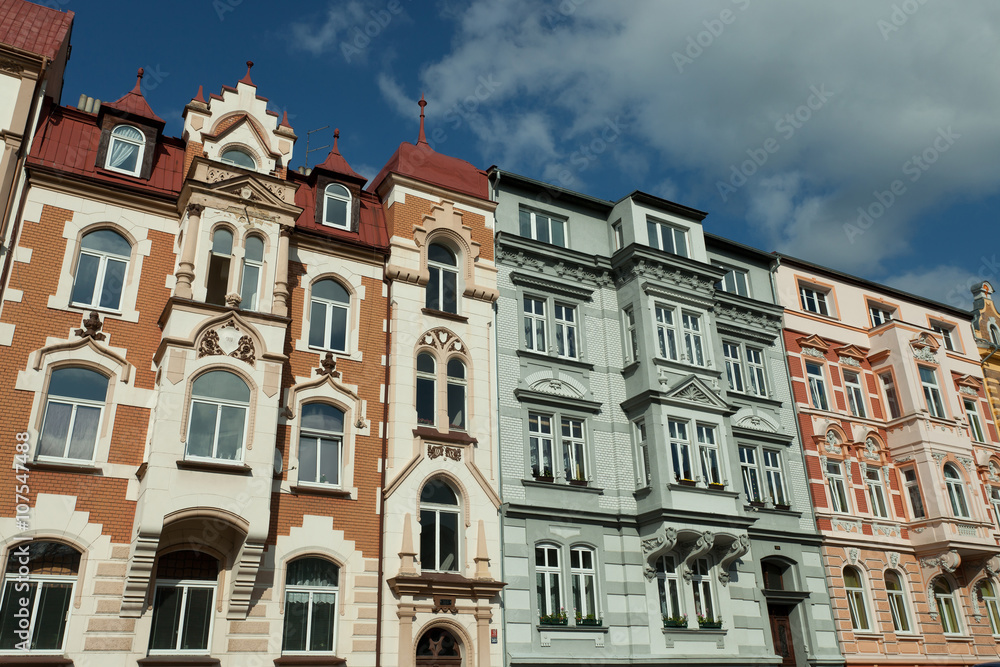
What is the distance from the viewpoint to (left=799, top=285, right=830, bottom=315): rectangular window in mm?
33469

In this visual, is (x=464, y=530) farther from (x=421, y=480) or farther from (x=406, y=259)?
(x=406, y=259)

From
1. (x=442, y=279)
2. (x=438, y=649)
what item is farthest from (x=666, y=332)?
(x=438, y=649)

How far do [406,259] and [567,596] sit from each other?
34.6 feet

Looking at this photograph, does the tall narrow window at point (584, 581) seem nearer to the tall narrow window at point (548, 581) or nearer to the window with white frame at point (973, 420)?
the tall narrow window at point (548, 581)

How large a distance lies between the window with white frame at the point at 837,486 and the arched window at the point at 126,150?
2502 cm

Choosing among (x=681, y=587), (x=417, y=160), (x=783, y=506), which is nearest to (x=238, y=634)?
(x=681, y=587)

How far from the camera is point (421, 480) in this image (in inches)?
839

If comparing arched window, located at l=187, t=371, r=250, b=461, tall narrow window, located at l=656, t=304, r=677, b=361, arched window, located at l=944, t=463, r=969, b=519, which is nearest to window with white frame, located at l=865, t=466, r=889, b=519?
arched window, located at l=944, t=463, r=969, b=519

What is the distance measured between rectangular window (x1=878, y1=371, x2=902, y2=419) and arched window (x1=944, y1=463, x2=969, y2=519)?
2.64m

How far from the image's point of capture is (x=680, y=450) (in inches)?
993

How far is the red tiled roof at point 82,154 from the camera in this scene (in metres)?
→ 19.9

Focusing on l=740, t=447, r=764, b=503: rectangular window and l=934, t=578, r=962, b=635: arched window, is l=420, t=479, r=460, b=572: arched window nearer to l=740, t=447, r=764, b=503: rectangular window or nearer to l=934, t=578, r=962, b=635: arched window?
l=740, t=447, r=764, b=503: rectangular window

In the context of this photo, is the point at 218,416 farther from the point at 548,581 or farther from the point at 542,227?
the point at 542,227

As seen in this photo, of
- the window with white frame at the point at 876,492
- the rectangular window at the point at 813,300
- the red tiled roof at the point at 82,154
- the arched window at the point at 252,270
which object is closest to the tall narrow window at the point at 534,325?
the arched window at the point at 252,270
